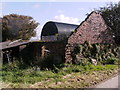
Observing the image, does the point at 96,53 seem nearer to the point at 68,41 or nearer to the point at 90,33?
the point at 90,33

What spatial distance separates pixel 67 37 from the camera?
10.6 meters


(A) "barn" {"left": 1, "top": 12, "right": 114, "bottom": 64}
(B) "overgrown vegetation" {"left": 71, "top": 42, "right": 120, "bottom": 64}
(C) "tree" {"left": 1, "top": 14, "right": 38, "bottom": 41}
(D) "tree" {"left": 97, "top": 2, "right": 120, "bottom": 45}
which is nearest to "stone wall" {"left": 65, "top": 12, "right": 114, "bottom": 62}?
(A) "barn" {"left": 1, "top": 12, "right": 114, "bottom": 64}

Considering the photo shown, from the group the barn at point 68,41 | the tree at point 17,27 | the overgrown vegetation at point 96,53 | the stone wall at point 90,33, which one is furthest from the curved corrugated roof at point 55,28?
the tree at point 17,27

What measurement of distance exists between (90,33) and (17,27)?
18.4 metres

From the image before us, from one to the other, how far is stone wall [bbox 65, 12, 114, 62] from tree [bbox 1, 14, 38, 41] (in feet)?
55.6

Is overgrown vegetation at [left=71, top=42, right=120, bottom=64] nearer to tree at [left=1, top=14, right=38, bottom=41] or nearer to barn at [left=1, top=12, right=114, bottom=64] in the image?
barn at [left=1, top=12, right=114, bottom=64]

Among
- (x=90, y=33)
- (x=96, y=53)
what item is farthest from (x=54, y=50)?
(x=96, y=53)

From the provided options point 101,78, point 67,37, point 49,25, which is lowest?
point 101,78

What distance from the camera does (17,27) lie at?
27.5 m

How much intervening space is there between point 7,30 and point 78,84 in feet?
76.5

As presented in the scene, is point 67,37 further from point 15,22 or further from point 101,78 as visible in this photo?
point 15,22

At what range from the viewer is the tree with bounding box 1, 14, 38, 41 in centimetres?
2683

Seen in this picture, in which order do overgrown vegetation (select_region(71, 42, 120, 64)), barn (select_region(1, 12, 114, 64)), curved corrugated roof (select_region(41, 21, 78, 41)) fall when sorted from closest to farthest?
barn (select_region(1, 12, 114, 64)) → overgrown vegetation (select_region(71, 42, 120, 64)) → curved corrugated roof (select_region(41, 21, 78, 41))

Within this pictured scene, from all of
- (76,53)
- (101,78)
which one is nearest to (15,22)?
(76,53)
